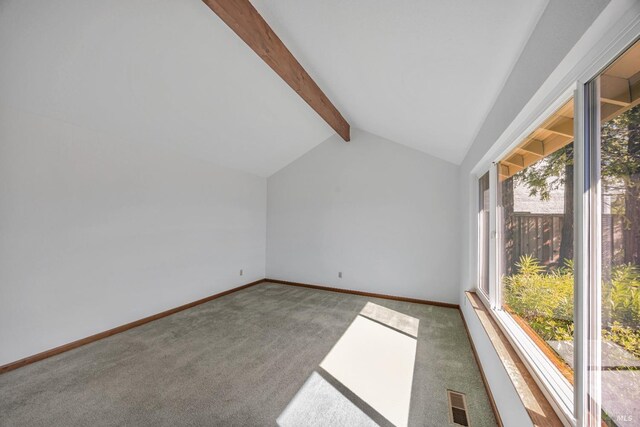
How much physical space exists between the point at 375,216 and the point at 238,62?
2.99m

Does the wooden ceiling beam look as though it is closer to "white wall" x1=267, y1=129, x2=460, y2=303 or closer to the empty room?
the empty room

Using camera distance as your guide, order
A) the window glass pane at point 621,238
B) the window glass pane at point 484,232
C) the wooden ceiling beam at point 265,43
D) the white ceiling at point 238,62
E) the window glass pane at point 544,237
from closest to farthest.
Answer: the window glass pane at point 621,238
the window glass pane at point 544,237
the white ceiling at point 238,62
the wooden ceiling beam at point 265,43
the window glass pane at point 484,232

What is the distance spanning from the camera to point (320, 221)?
489 centimetres

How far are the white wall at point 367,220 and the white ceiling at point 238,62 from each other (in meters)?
0.88

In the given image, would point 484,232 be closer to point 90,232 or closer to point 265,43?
point 265,43

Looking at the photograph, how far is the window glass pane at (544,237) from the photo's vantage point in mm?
1111

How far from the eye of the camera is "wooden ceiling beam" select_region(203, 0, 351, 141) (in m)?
1.80

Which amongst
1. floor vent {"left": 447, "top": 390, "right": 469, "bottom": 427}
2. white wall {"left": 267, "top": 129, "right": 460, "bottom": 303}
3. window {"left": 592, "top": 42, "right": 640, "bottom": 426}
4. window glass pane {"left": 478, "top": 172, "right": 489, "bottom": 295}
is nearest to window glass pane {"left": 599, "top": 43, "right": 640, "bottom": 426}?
window {"left": 592, "top": 42, "right": 640, "bottom": 426}

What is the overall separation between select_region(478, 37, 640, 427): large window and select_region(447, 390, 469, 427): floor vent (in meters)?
0.63

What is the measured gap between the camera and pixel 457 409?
1.78 meters

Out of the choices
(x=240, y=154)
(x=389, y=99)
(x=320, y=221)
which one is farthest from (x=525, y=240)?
(x=240, y=154)

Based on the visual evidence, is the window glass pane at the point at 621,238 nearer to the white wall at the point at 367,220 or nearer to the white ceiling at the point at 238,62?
the white ceiling at the point at 238,62

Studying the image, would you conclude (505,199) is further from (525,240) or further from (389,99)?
(389,99)

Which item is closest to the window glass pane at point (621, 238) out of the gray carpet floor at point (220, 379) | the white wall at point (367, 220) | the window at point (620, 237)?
the window at point (620, 237)
